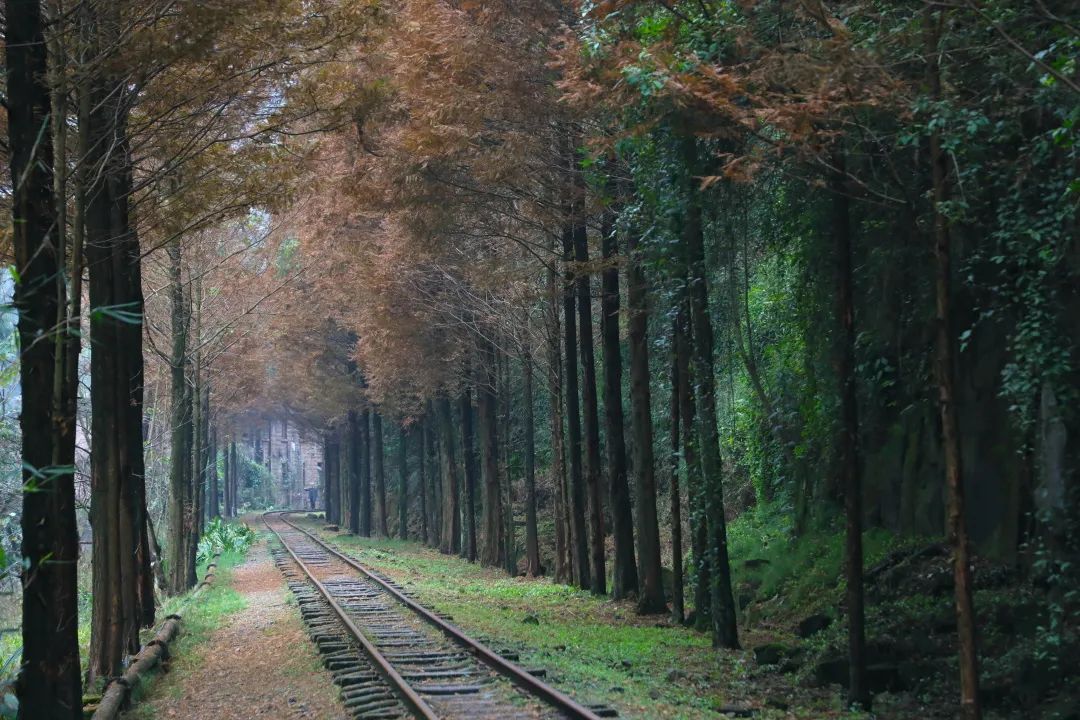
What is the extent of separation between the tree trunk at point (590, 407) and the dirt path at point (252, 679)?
625cm

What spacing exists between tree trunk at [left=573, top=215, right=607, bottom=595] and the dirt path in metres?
6.25

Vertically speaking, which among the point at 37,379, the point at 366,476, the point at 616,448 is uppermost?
the point at 37,379

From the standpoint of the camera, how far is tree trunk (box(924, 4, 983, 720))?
27.8ft

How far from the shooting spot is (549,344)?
914 inches

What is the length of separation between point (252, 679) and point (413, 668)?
1.99 metres

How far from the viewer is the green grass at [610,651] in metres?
10.1

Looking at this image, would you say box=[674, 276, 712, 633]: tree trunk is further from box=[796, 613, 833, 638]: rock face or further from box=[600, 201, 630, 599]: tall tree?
box=[600, 201, 630, 599]: tall tree

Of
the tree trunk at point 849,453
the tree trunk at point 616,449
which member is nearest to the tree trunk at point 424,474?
the tree trunk at point 616,449

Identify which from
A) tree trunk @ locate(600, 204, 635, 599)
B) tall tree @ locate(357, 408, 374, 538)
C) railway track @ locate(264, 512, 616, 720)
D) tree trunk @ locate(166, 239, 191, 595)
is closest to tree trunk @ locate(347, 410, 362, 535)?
tall tree @ locate(357, 408, 374, 538)

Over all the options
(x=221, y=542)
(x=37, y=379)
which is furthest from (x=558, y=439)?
(x=221, y=542)

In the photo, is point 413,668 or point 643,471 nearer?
point 413,668

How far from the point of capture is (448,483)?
36.8m

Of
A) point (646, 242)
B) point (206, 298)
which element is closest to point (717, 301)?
point (646, 242)

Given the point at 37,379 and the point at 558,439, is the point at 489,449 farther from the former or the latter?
the point at 37,379
